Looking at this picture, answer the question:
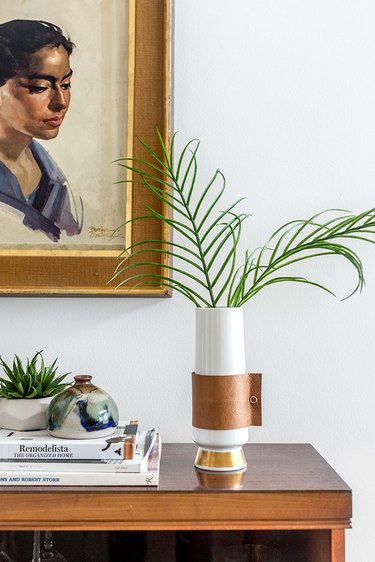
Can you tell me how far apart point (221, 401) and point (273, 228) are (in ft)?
1.14

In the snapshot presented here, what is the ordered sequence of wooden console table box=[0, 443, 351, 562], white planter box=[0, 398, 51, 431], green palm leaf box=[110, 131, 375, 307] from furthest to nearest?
green palm leaf box=[110, 131, 375, 307], white planter box=[0, 398, 51, 431], wooden console table box=[0, 443, 351, 562]

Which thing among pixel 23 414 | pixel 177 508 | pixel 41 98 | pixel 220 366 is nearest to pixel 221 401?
pixel 220 366

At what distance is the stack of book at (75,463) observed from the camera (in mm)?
804

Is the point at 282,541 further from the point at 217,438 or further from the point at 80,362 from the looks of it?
the point at 80,362

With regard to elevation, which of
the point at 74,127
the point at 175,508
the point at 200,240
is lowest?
the point at 175,508

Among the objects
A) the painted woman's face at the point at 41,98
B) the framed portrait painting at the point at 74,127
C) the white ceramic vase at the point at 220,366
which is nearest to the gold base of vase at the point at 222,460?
the white ceramic vase at the point at 220,366

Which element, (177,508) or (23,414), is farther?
(23,414)

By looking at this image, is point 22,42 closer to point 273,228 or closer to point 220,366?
point 273,228

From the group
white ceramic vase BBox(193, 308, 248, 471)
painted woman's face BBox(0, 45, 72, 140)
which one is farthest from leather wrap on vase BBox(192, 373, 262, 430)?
painted woman's face BBox(0, 45, 72, 140)

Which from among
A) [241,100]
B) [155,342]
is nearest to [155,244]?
[155,342]

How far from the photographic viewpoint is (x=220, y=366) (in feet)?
2.87

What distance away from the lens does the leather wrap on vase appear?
869mm

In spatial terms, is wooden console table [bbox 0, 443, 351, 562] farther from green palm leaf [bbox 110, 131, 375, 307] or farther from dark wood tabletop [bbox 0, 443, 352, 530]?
green palm leaf [bbox 110, 131, 375, 307]

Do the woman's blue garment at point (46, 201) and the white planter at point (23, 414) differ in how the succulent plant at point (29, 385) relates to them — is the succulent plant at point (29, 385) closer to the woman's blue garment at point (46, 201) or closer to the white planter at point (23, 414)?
the white planter at point (23, 414)
